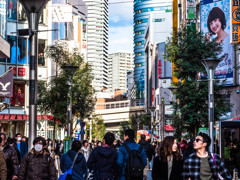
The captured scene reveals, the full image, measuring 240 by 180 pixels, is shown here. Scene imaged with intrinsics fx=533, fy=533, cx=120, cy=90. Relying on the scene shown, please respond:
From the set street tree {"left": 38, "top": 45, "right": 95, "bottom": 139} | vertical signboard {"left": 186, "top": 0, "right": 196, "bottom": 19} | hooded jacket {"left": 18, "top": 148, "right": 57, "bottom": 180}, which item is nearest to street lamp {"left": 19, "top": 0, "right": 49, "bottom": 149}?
hooded jacket {"left": 18, "top": 148, "right": 57, "bottom": 180}

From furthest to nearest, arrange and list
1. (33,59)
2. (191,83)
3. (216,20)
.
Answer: (216,20) < (191,83) < (33,59)

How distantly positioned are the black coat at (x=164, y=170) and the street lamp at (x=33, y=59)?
3922 millimetres

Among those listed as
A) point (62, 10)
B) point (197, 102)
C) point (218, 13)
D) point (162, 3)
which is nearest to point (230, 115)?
point (218, 13)

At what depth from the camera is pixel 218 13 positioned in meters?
49.8

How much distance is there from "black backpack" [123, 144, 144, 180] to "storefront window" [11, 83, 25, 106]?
42.3 meters

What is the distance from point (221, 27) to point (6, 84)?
90.9 ft

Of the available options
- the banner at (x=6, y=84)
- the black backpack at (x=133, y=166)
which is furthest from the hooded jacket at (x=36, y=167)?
the banner at (x=6, y=84)

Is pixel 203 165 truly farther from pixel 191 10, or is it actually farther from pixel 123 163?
pixel 191 10

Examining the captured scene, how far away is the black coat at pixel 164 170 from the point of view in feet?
27.4

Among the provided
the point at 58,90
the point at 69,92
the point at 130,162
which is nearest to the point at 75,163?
the point at 130,162

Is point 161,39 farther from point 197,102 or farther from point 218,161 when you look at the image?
point 218,161

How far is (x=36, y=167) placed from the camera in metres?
9.00

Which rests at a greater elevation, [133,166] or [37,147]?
[37,147]

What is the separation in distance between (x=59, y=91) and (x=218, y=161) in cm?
2541
